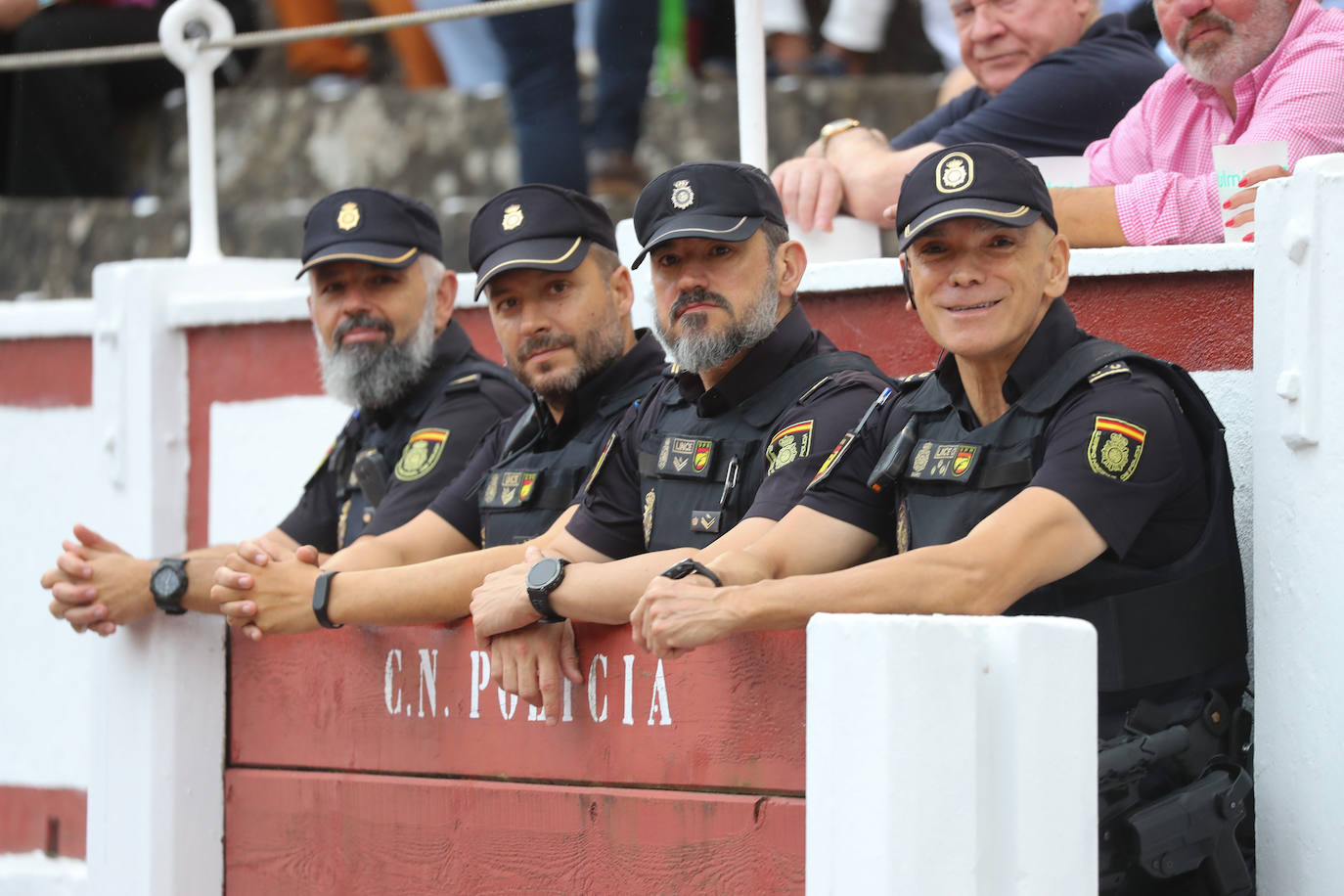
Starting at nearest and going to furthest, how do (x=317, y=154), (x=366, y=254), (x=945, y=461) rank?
(x=945, y=461)
(x=366, y=254)
(x=317, y=154)

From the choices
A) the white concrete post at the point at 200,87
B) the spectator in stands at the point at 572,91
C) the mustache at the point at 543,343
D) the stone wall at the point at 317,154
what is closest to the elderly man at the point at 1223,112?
the mustache at the point at 543,343

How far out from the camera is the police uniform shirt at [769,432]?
3.47m

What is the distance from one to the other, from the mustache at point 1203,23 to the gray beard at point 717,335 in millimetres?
971

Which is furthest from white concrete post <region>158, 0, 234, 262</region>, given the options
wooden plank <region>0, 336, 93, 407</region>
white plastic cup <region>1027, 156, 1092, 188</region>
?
white plastic cup <region>1027, 156, 1092, 188</region>

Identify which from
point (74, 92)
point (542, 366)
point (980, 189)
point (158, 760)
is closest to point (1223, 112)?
point (980, 189)

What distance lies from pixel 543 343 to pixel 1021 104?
129 cm

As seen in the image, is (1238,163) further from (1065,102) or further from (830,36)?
(830,36)

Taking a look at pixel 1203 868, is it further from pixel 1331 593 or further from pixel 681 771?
pixel 681 771

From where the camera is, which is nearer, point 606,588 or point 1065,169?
point 606,588

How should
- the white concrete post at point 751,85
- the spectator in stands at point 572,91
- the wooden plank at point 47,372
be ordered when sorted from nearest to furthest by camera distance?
the white concrete post at point 751,85 → the spectator in stands at point 572,91 → the wooden plank at point 47,372

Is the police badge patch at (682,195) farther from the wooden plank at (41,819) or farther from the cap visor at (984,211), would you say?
the wooden plank at (41,819)

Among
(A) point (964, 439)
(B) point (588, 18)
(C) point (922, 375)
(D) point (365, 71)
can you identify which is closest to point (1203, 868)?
(A) point (964, 439)

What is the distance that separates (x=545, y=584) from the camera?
3.31m

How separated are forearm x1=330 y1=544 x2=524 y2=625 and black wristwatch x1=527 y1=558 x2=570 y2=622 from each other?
1.25 ft
